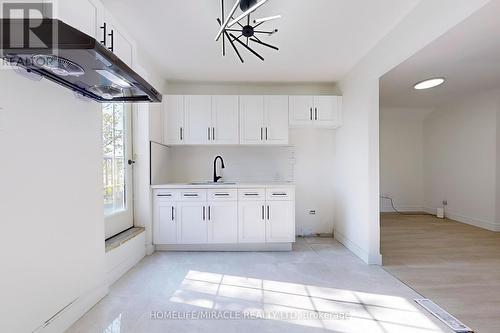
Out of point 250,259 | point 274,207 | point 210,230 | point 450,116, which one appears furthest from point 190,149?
point 450,116

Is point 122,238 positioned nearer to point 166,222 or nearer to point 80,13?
point 166,222

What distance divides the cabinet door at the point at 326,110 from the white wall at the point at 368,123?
0.15 m

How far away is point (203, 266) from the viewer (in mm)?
3023

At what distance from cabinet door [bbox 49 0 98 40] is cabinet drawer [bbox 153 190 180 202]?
206 centimetres

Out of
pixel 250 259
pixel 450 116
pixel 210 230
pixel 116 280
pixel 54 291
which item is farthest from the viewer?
pixel 450 116

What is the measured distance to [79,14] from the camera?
1.74 metres

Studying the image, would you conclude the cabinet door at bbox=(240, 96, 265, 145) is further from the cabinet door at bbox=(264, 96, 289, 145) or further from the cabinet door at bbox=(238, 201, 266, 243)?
the cabinet door at bbox=(238, 201, 266, 243)

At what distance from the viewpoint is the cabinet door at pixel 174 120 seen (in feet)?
12.6

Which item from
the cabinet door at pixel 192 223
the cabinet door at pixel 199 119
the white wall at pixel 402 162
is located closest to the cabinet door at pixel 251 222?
the cabinet door at pixel 192 223

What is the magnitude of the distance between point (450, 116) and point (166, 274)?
20.6 feet

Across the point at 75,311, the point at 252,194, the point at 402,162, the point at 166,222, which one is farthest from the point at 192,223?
the point at 402,162

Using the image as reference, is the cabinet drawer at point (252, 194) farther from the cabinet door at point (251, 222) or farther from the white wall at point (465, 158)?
the white wall at point (465, 158)

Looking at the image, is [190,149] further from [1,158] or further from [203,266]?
[1,158]

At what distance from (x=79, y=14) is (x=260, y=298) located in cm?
265
